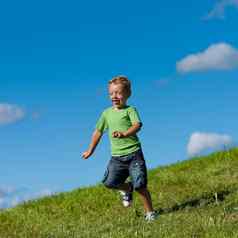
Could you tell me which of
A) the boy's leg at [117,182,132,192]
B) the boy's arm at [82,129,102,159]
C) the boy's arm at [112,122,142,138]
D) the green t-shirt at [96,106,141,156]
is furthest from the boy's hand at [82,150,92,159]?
the boy's arm at [112,122,142,138]

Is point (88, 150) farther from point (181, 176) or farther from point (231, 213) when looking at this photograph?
point (181, 176)

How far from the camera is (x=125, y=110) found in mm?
11836

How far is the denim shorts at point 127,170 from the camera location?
38.3ft

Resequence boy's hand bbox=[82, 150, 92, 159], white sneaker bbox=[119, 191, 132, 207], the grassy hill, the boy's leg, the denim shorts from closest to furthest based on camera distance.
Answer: the grassy hill
the denim shorts
boy's hand bbox=[82, 150, 92, 159]
the boy's leg
white sneaker bbox=[119, 191, 132, 207]

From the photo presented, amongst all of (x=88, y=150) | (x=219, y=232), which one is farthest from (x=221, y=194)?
(x=219, y=232)

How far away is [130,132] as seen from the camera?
11414 mm

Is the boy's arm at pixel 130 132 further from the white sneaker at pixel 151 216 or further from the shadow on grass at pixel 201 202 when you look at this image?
the shadow on grass at pixel 201 202

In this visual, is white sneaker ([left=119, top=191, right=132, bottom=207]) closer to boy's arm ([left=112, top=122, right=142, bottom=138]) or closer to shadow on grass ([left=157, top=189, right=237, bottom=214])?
shadow on grass ([left=157, top=189, right=237, bottom=214])

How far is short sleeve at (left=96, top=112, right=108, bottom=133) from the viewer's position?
12.2 m

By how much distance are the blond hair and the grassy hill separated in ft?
7.58

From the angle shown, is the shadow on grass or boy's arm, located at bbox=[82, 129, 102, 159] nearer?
boy's arm, located at bbox=[82, 129, 102, 159]

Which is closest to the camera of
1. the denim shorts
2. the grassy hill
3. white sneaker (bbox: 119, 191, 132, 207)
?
the grassy hill

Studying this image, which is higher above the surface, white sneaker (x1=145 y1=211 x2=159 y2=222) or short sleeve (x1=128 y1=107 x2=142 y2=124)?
short sleeve (x1=128 y1=107 x2=142 y2=124)

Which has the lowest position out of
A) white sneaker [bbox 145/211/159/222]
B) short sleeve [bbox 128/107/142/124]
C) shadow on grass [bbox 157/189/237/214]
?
white sneaker [bbox 145/211/159/222]
